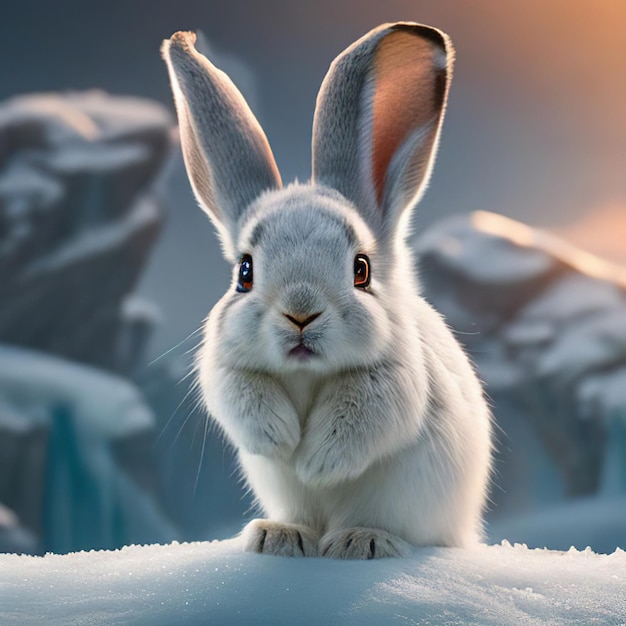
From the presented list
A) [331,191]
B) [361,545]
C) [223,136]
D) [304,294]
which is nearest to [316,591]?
[361,545]

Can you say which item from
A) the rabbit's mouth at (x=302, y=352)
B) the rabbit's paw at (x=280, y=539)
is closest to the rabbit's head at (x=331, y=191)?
the rabbit's mouth at (x=302, y=352)

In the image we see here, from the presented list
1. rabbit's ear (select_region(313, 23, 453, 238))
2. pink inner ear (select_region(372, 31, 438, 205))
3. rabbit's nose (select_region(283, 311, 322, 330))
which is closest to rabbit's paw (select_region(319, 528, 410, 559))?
rabbit's nose (select_region(283, 311, 322, 330))

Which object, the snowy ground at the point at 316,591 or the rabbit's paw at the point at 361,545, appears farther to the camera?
the rabbit's paw at the point at 361,545

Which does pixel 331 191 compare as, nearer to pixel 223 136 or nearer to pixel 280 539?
pixel 223 136

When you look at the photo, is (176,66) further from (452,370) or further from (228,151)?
(452,370)

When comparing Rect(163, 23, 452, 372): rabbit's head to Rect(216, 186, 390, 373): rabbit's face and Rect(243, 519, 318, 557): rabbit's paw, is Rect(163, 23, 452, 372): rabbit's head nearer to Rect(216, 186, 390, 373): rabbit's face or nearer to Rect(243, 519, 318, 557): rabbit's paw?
Rect(216, 186, 390, 373): rabbit's face

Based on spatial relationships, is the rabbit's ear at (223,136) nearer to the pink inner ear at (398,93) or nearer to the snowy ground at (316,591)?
the pink inner ear at (398,93)
